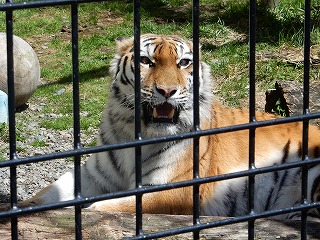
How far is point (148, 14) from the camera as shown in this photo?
9078 millimetres

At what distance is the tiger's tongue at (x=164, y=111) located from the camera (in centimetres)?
431

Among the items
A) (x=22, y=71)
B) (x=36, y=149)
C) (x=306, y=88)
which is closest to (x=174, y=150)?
(x=36, y=149)

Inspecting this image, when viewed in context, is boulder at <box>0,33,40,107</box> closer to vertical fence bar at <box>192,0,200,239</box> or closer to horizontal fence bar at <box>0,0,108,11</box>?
vertical fence bar at <box>192,0,200,239</box>

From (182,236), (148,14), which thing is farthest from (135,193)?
(148,14)

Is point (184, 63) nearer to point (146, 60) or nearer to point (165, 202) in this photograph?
point (146, 60)

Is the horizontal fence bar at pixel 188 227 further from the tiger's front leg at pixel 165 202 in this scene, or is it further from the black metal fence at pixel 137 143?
the tiger's front leg at pixel 165 202

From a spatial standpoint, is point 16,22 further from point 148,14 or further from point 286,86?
Result: point 286,86

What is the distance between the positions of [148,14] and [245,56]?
1.95 m

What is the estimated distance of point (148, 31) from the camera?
8.42 meters

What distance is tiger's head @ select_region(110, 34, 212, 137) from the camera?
170 inches

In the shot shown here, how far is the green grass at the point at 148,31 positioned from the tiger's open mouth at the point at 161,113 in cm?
181

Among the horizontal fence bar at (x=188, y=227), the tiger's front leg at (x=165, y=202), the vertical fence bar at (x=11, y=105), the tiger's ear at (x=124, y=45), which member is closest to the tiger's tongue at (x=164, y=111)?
the tiger's front leg at (x=165, y=202)

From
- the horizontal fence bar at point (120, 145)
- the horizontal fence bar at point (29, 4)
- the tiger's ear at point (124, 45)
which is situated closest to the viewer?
the horizontal fence bar at point (29, 4)

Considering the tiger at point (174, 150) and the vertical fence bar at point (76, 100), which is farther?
the tiger at point (174, 150)
